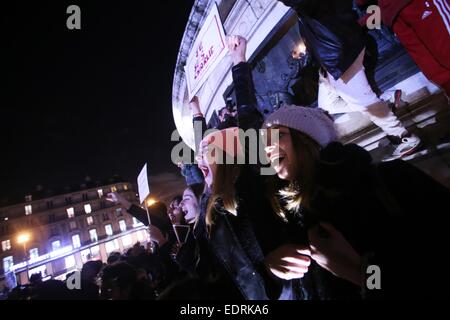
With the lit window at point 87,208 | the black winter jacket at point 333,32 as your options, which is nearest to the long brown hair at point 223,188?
the black winter jacket at point 333,32

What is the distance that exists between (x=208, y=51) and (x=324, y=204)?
4575 millimetres

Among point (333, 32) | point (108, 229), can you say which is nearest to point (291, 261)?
point (333, 32)

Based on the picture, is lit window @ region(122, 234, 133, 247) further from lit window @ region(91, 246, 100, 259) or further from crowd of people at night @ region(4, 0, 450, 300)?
crowd of people at night @ region(4, 0, 450, 300)

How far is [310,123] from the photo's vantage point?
199cm

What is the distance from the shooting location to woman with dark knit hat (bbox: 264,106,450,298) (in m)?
1.20

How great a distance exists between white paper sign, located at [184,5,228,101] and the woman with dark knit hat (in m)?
3.44

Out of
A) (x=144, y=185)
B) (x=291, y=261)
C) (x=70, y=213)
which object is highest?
(x=144, y=185)

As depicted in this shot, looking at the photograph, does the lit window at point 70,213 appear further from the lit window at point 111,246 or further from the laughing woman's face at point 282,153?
the laughing woman's face at point 282,153

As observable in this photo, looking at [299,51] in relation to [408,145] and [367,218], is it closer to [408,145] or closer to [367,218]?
[408,145]

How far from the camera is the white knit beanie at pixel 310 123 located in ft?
6.47

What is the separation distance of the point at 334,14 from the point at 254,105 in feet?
6.48

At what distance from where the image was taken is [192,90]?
18.5ft
